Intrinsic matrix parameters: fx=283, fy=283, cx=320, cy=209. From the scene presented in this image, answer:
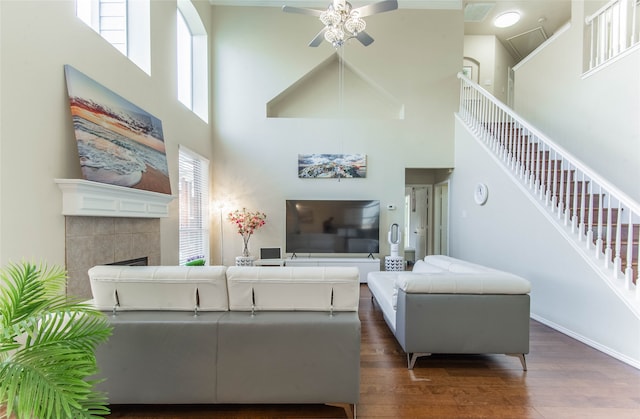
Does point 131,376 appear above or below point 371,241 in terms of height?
below

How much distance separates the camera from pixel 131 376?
169 centimetres

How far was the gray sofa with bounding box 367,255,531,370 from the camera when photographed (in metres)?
2.22

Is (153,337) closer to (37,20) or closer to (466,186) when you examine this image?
(37,20)

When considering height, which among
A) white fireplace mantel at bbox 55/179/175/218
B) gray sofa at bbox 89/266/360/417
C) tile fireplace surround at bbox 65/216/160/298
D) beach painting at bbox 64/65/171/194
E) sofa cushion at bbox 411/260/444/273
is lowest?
gray sofa at bbox 89/266/360/417

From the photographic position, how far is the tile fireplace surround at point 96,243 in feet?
7.67

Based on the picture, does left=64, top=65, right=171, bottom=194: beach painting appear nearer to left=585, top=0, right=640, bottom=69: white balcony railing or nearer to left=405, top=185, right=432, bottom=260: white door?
left=405, top=185, right=432, bottom=260: white door

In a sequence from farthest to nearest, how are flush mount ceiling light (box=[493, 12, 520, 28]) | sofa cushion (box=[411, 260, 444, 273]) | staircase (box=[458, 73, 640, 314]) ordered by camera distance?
flush mount ceiling light (box=[493, 12, 520, 28]) < sofa cushion (box=[411, 260, 444, 273]) < staircase (box=[458, 73, 640, 314])

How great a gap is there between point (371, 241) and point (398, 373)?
3304 mm

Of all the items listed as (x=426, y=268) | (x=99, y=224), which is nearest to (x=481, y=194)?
(x=426, y=268)

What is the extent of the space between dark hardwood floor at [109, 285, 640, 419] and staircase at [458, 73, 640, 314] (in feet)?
2.43

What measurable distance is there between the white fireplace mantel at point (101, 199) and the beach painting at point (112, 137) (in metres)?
0.11

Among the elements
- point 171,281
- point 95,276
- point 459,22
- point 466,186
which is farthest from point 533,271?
point 459,22

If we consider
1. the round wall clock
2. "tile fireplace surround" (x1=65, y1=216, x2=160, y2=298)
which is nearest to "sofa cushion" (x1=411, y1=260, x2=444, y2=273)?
the round wall clock

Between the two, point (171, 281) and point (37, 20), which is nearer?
point (171, 281)
